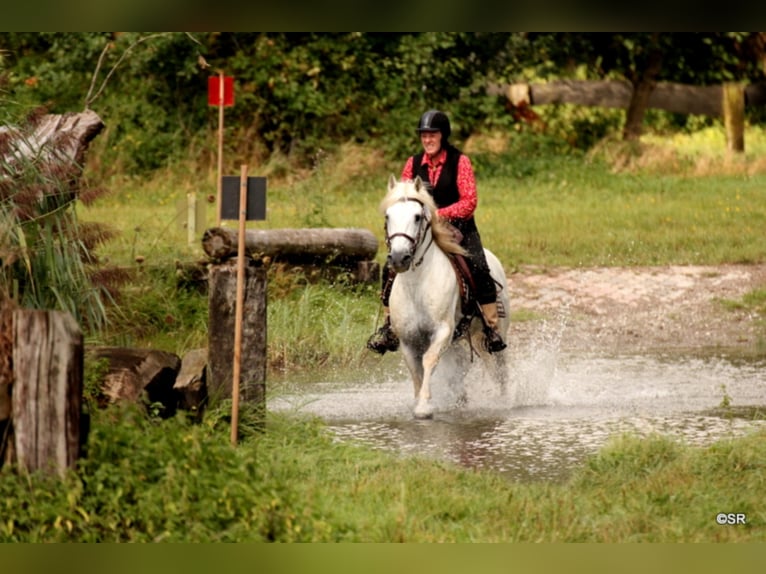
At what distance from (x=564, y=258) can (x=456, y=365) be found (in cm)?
577

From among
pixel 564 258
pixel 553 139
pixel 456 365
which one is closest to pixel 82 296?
pixel 456 365

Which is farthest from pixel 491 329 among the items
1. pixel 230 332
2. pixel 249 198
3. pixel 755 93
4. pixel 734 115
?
pixel 755 93

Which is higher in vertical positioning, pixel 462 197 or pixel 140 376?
pixel 462 197

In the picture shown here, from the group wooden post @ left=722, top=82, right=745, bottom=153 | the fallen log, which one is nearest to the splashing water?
wooden post @ left=722, top=82, right=745, bottom=153

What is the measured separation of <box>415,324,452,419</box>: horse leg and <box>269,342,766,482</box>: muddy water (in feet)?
0.32

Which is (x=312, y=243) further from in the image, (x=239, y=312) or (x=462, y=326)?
(x=239, y=312)

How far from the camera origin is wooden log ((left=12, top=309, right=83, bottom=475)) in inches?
266

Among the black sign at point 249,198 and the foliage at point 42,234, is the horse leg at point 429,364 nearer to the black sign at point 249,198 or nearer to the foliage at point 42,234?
the black sign at point 249,198

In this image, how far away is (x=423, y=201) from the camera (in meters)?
10.2

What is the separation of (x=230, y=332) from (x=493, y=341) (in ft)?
8.55

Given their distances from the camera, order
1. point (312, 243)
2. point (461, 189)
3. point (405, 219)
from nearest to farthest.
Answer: point (405, 219)
point (461, 189)
point (312, 243)

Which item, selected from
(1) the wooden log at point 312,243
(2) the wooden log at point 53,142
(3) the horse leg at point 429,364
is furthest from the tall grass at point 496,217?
(3) the horse leg at point 429,364

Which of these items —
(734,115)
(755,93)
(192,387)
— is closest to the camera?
(192,387)

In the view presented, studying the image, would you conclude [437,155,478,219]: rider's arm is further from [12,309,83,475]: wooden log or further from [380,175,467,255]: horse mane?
[12,309,83,475]: wooden log
